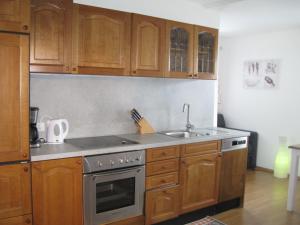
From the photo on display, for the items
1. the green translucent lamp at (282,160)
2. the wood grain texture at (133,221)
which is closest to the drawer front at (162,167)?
the wood grain texture at (133,221)

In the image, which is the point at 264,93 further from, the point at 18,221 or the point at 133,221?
the point at 18,221

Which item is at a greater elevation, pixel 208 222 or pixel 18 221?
pixel 18 221

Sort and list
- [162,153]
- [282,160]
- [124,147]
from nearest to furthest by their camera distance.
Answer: [124,147]
[162,153]
[282,160]

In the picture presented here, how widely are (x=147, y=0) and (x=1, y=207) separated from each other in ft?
7.86

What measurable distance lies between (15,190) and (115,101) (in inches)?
54.3

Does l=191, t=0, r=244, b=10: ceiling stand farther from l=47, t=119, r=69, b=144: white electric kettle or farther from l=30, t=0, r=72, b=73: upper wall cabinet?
l=47, t=119, r=69, b=144: white electric kettle

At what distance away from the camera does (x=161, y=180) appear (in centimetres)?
275

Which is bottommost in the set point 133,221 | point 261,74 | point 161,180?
point 133,221

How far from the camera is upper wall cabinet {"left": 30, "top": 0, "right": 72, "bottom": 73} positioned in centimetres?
226

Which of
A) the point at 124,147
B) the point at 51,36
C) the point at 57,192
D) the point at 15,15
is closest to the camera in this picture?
the point at 15,15

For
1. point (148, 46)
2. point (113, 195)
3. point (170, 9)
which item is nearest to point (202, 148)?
point (113, 195)

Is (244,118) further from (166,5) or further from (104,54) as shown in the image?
(104,54)

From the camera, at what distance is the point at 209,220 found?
310 centimetres

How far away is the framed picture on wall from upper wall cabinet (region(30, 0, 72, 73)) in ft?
12.1
